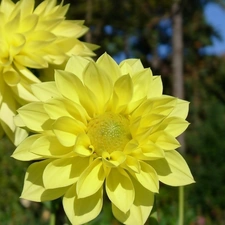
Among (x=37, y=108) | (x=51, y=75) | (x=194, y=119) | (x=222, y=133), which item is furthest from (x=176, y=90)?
(x=194, y=119)

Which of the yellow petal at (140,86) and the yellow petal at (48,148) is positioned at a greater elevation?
the yellow petal at (140,86)

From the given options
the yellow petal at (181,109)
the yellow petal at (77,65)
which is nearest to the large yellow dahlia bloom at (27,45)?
the yellow petal at (77,65)

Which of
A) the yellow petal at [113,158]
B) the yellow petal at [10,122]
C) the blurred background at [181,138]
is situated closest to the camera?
the yellow petal at [113,158]

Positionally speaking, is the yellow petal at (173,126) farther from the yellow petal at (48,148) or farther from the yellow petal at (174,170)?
the yellow petal at (48,148)

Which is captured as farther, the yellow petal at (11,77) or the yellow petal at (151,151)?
the yellow petal at (11,77)

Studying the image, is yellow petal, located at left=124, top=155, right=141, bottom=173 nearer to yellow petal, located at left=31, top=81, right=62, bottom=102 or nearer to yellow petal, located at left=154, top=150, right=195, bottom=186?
yellow petal, located at left=154, top=150, right=195, bottom=186

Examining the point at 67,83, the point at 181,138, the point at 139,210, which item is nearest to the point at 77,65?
the point at 67,83

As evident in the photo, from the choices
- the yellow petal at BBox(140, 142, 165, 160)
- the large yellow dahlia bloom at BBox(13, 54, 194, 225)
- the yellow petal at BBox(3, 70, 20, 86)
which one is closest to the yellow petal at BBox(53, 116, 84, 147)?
the large yellow dahlia bloom at BBox(13, 54, 194, 225)

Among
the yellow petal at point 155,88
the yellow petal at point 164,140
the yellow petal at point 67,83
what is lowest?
the yellow petal at point 164,140

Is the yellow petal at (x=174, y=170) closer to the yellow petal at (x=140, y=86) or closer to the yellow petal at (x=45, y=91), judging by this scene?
the yellow petal at (x=140, y=86)

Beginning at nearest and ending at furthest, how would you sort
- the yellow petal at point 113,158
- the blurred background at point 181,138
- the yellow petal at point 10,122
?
the yellow petal at point 113,158 < the yellow petal at point 10,122 < the blurred background at point 181,138
